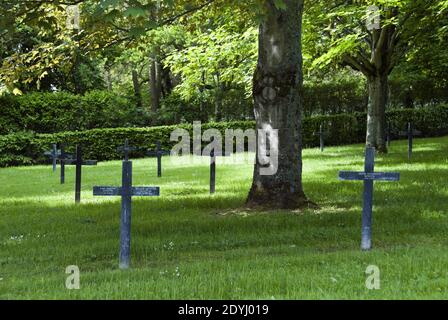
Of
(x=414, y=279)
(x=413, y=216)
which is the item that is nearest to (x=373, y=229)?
(x=413, y=216)

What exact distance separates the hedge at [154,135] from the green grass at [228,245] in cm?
1443

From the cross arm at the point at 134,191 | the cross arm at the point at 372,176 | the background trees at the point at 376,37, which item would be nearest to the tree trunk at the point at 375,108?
the background trees at the point at 376,37

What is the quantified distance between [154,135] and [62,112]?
5435 mm

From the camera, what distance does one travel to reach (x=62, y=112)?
3347cm

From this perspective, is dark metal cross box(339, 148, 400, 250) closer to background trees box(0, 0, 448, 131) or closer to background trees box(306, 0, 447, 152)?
background trees box(0, 0, 448, 131)

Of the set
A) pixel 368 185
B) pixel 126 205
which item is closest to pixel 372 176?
pixel 368 185

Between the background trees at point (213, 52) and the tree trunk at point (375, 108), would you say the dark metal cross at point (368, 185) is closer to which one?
the background trees at point (213, 52)

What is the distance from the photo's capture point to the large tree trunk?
11617 millimetres

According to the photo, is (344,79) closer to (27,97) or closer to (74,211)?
(27,97)

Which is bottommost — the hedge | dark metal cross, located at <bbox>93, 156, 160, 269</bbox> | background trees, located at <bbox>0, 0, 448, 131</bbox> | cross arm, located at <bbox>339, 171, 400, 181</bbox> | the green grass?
the green grass

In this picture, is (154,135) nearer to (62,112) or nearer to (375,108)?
(62,112)

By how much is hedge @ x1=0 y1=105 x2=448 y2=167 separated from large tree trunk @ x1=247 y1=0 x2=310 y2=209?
21.0 m

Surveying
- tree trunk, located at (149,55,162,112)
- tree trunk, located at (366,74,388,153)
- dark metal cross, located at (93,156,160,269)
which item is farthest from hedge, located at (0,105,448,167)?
dark metal cross, located at (93,156,160,269)

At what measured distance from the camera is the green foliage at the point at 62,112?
3172 centimetres
